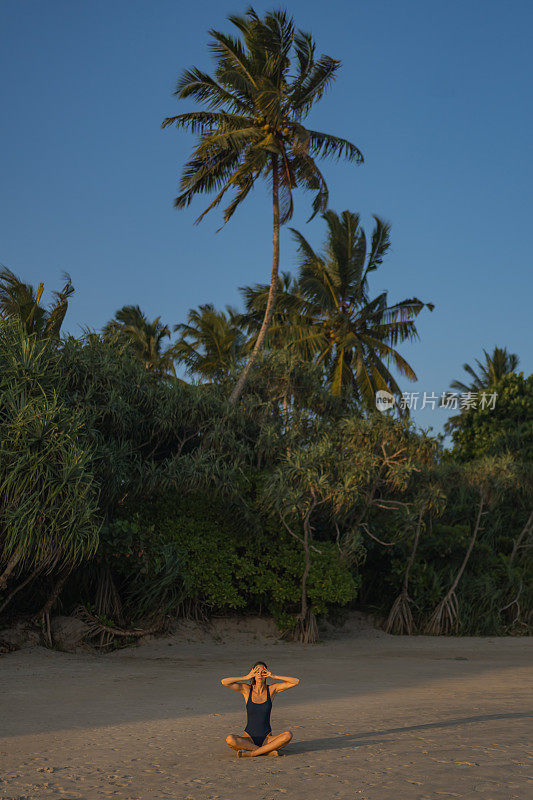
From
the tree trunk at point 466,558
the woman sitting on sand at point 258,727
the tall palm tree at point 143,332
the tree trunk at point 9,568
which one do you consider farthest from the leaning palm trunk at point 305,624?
the tall palm tree at point 143,332

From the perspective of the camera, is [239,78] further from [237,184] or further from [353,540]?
[353,540]

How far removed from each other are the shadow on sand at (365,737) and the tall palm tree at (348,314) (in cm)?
1736

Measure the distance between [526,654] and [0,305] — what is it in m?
13.2

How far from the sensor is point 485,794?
4.65 meters

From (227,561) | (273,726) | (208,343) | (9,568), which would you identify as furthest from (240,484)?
(208,343)

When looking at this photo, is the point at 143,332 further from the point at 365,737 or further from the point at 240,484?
the point at 365,737

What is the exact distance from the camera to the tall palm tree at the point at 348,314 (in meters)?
24.6

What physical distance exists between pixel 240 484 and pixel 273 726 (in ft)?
24.0

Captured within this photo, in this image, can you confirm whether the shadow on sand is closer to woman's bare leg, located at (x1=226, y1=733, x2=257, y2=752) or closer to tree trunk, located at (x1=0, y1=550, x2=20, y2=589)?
woman's bare leg, located at (x1=226, y1=733, x2=257, y2=752)

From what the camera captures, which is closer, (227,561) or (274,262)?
(227,561)

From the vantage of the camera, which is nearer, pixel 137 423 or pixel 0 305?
pixel 137 423

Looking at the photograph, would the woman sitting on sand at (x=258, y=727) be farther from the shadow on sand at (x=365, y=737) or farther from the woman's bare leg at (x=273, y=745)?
the shadow on sand at (x=365, y=737)

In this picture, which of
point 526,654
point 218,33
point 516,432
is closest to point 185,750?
point 526,654

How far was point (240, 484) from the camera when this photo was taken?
46.8ft
